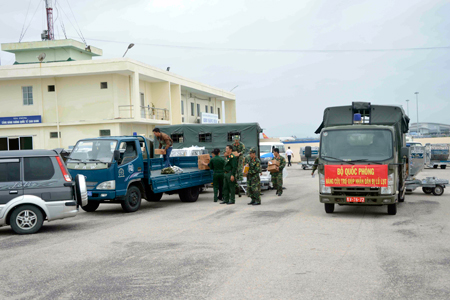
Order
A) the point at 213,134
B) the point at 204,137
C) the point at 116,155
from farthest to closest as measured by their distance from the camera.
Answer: the point at 204,137
the point at 213,134
the point at 116,155

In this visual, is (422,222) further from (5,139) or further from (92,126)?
(5,139)

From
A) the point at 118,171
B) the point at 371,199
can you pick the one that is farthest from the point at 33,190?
the point at 371,199

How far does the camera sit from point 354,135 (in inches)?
476

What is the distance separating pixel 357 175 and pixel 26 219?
7582 millimetres

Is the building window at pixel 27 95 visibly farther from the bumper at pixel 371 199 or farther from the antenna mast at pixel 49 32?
the bumper at pixel 371 199

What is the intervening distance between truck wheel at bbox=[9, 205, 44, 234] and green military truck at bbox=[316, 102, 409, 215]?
6609 mm

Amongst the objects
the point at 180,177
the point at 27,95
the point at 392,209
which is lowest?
the point at 392,209

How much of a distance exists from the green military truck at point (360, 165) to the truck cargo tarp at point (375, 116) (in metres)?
0.38

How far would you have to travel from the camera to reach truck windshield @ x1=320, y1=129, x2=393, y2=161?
38.3ft

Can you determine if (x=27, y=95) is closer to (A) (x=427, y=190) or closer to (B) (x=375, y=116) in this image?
(B) (x=375, y=116)

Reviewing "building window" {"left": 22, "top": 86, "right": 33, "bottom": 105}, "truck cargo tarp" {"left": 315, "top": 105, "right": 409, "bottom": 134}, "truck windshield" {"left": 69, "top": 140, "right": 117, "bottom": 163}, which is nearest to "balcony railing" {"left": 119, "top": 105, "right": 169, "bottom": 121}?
"building window" {"left": 22, "top": 86, "right": 33, "bottom": 105}

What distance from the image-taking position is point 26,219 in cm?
996

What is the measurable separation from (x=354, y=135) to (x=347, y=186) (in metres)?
1.48

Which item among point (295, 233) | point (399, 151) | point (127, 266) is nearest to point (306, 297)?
point (127, 266)
